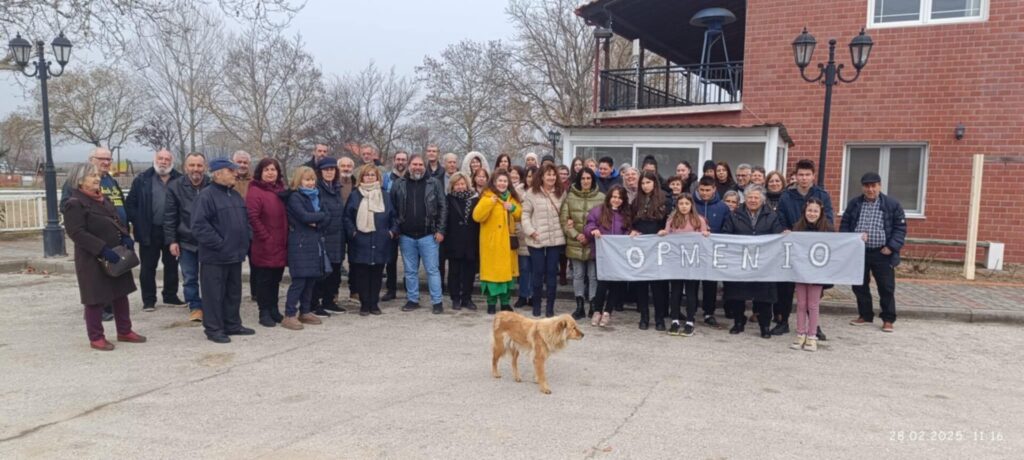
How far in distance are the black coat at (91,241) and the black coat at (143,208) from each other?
1686 mm

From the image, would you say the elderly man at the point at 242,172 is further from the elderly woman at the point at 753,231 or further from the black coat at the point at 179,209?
the elderly woman at the point at 753,231

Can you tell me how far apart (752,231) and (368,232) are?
464 cm

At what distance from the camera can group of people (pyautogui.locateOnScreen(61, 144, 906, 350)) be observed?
6.84m

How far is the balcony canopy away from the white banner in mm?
9427

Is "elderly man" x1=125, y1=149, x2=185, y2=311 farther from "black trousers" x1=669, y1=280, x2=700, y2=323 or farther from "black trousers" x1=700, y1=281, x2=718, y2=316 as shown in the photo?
"black trousers" x1=700, y1=281, x2=718, y2=316

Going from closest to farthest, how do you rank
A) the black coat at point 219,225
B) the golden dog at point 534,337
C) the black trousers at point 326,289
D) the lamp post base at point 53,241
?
the golden dog at point 534,337
the black coat at point 219,225
the black trousers at point 326,289
the lamp post base at point 53,241

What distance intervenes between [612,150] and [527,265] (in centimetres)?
454

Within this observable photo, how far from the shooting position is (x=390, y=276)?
29.3 feet

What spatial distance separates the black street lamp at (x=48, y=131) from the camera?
1233cm

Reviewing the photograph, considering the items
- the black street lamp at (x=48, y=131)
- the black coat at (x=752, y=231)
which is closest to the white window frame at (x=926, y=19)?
the black coat at (x=752, y=231)

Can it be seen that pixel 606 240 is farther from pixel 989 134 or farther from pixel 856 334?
pixel 989 134

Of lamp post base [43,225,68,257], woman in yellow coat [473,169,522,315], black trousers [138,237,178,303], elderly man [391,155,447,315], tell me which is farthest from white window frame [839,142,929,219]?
lamp post base [43,225,68,257]

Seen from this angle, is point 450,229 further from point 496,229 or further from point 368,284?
point 368,284

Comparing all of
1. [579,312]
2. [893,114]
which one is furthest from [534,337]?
[893,114]
